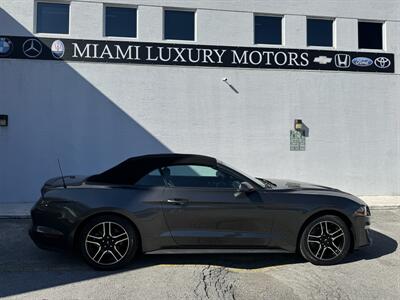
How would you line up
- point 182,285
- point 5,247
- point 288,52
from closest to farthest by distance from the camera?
point 182,285
point 5,247
point 288,52

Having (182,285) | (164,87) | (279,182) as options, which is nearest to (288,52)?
(164,87)

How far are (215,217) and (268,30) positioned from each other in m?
7.90

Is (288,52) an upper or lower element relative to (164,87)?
upper

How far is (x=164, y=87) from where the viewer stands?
1153cm

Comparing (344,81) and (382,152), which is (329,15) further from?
(382,152)

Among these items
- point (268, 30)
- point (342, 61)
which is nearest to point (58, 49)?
point (268, 30)

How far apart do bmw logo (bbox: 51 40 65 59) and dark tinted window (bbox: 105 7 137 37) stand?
1.24 m

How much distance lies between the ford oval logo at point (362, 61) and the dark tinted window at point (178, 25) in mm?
4618

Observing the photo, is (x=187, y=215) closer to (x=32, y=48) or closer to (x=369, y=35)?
(x=32, y=48)

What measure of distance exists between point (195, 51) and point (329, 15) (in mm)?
3994

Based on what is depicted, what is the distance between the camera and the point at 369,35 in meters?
12.6

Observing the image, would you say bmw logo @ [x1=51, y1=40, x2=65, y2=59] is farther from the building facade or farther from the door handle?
the door handle

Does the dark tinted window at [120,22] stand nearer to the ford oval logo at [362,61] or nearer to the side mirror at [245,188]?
the ford oval logo at [362,61]

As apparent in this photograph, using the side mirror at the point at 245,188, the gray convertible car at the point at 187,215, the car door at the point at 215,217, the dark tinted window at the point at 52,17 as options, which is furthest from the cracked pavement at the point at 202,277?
the dark tinted window at the point at 52,17
